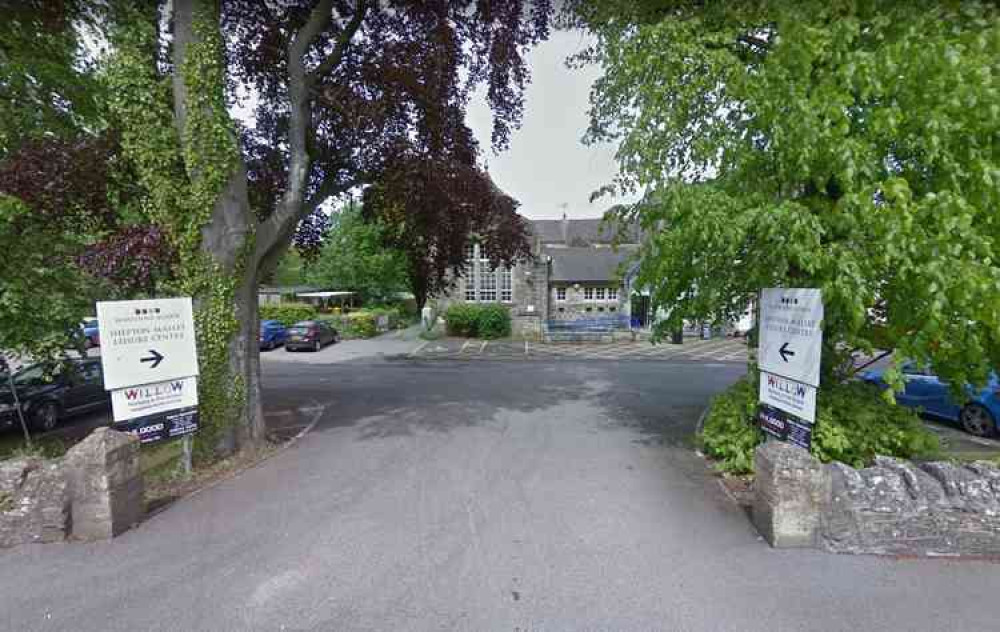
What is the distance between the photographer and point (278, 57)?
25.5 ft

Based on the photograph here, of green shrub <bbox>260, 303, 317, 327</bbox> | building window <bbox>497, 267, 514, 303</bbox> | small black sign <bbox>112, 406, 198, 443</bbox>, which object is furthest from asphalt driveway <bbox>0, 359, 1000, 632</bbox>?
building window <bbox>497, 267, 514, 303</bbox>

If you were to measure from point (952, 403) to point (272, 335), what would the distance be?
76.8 ft

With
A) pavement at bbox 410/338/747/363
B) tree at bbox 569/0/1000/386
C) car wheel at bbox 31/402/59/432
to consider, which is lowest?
pavement at bbox 410/338/747/363

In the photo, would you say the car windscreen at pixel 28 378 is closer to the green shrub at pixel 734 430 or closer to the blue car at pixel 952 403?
the green shrub at pixel 734 430

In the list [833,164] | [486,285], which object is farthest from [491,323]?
[833,164]

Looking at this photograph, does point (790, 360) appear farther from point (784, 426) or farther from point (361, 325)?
point (361, 325)

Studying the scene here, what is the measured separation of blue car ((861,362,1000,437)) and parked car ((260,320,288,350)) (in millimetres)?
22065

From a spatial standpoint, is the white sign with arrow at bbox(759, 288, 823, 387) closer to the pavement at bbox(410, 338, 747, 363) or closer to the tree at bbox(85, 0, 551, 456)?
the tree at bbox(85, 0, 551, 456)

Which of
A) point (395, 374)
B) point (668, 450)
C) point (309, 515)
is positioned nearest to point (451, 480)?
point (309, 515)

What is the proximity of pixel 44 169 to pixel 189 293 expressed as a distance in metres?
2.89

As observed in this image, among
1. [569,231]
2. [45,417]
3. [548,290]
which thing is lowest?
[45,417]

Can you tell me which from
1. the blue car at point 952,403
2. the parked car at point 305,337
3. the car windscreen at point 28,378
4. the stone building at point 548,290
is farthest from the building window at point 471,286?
the blue car at point 952,403

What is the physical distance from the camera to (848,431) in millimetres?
5285

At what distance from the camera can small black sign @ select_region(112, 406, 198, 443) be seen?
198 inches
